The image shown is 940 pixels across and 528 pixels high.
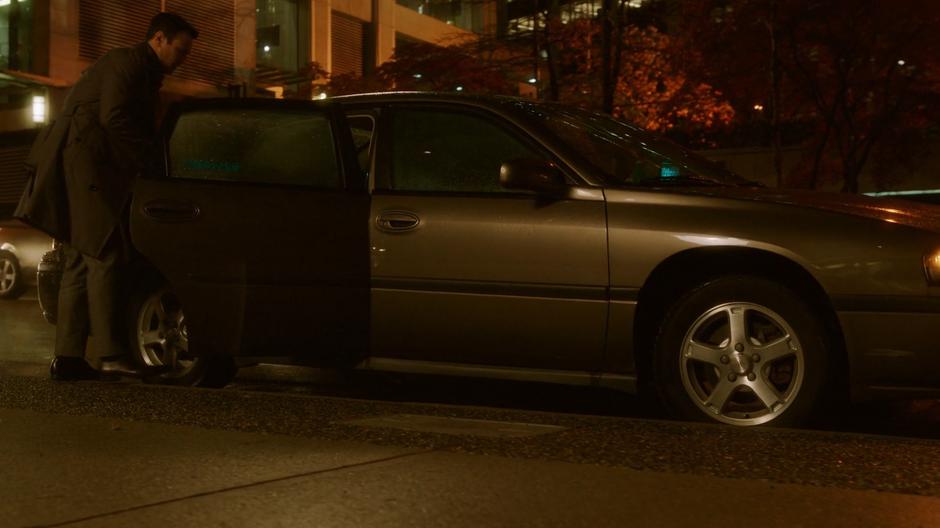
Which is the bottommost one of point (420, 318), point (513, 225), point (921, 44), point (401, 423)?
point (401, 423)

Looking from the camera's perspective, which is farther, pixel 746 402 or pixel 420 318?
pixel 420 318

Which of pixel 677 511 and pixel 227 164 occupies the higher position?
pixel 227 164

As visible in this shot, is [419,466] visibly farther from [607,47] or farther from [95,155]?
[607,47]

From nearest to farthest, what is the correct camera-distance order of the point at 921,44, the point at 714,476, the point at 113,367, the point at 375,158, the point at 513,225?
the point at 714,476 < the point at 513,225 < the point at 375,158 < the point at 113,367 < the point at 921,44

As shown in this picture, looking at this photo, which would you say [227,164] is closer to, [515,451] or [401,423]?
[401,423]

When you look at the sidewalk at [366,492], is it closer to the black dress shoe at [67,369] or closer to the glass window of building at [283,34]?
the black dress shoe at [67,369]

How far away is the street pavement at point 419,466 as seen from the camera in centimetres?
359

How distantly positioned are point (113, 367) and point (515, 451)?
281 centimetres

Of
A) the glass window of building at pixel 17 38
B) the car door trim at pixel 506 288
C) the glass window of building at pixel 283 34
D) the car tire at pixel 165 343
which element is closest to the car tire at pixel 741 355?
the car door trim at pixel 506 288

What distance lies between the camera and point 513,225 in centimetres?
545

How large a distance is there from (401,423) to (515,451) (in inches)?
31.1

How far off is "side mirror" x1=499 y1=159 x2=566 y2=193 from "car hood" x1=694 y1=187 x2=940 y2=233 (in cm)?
64

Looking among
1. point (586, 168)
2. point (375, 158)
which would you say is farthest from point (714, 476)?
point (375, 158)

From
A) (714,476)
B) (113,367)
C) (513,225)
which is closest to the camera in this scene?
(714,476)
